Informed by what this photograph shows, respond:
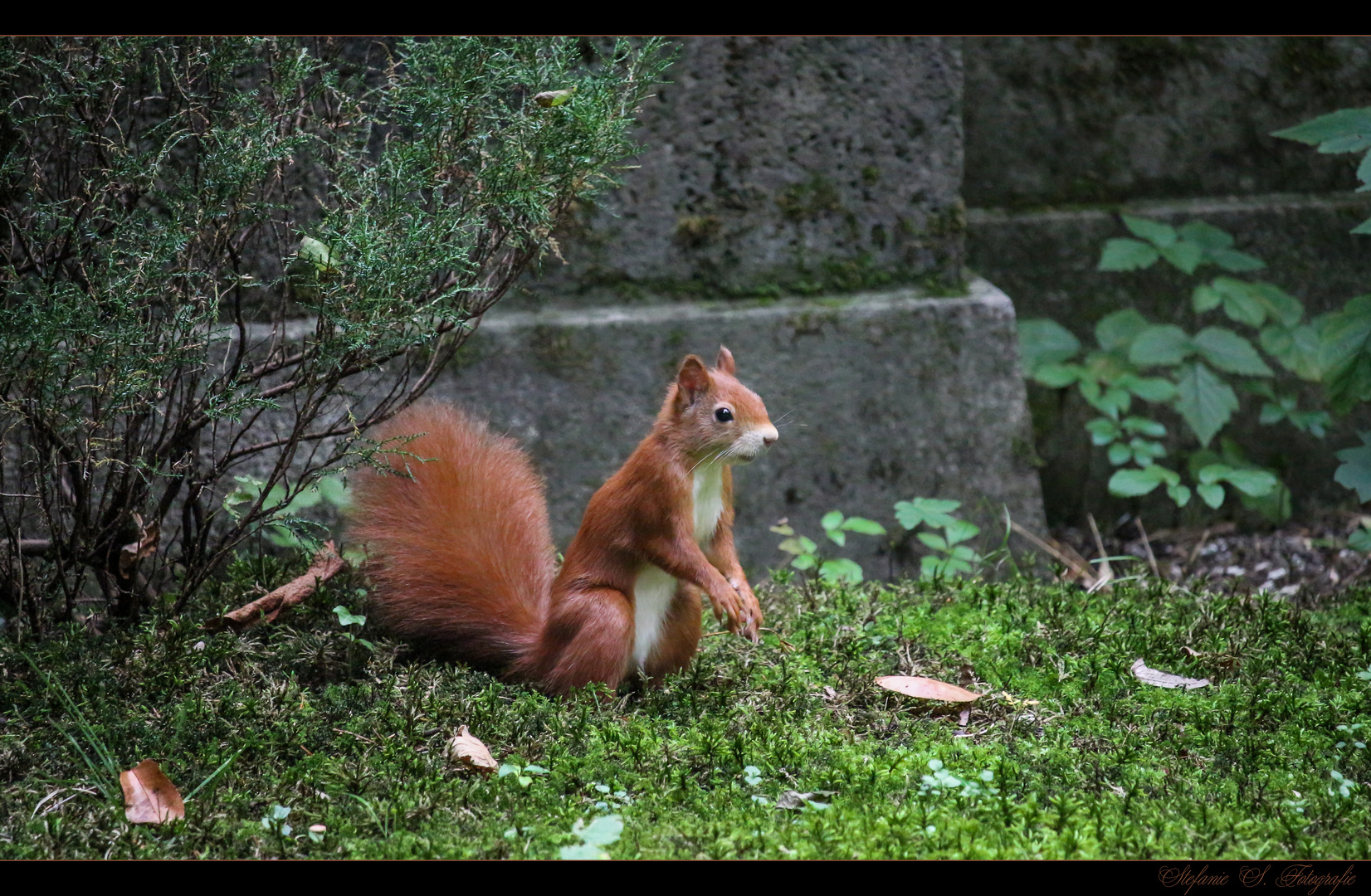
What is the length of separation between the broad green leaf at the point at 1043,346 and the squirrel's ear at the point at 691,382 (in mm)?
2557

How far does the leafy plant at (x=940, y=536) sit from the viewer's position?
3.99m

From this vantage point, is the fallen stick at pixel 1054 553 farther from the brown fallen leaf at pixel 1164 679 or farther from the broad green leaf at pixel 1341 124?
the broad green leaf at pixel 1341 124

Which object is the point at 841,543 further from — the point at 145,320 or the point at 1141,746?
the point at 145,320

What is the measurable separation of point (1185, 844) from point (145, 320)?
2486mm

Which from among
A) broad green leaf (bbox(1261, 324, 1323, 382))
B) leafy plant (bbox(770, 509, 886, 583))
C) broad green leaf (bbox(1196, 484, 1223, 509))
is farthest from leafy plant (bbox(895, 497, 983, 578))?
broad green leaf (bbox(1261, 324, 1323, 382))

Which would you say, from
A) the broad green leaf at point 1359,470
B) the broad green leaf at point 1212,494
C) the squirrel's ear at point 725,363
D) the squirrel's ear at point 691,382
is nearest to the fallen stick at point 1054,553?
the broad green leaf at point 1212,494

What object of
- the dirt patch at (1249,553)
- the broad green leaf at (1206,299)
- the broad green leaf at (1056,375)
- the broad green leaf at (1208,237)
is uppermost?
the broad green leaf at (1208,237)

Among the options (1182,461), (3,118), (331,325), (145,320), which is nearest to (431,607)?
(331,325)

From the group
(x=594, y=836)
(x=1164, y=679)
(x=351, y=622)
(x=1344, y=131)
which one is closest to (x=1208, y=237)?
(x=1344, y=131)

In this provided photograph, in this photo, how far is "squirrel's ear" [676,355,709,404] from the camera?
2.70 meters

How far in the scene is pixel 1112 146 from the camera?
5016 millimetres

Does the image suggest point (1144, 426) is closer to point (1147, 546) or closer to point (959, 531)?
point (1147, 546)

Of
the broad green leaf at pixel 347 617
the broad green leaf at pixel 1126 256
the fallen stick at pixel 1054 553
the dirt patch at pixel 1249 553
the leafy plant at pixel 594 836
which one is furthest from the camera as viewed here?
the broad green leaf at pixel 1126 256

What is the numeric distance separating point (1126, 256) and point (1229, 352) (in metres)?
0.57
